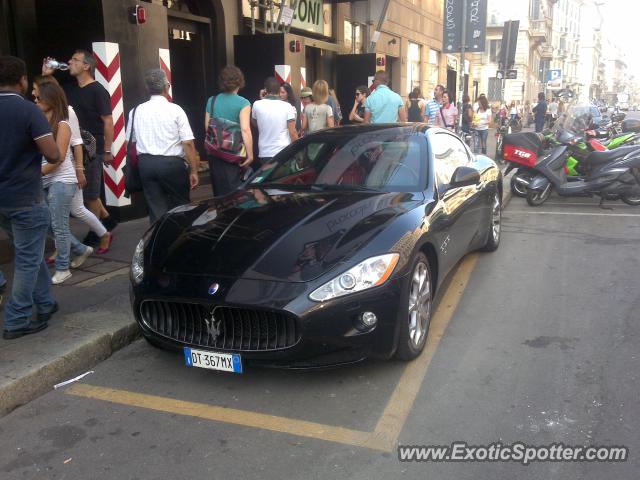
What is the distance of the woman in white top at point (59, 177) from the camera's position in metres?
4.87

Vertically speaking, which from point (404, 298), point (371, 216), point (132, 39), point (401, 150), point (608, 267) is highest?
point (132, 39)

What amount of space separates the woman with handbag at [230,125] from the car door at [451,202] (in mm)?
2024

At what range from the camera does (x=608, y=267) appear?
20.7 feet

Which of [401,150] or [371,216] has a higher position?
[401,150]

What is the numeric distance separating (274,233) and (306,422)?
46.6 inches

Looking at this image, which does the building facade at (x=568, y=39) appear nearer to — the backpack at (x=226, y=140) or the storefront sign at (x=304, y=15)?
the storefront sign at (x=304, y=15)

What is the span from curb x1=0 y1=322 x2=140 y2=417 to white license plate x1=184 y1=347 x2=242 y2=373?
909mm

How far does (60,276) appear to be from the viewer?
215 inches

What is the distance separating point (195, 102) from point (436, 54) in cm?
1618

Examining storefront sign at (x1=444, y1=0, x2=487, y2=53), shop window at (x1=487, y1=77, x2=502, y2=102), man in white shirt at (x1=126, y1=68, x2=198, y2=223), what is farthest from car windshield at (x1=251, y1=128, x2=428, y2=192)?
shop window at (x1=487, y1=77, x2=502, y2=102)

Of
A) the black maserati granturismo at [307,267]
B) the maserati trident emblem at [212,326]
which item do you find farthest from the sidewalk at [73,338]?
the maserati trident emblem at [212,326]

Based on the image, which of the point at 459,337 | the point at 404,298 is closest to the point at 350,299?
the point at 404,298

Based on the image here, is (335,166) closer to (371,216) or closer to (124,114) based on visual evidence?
(371,216)

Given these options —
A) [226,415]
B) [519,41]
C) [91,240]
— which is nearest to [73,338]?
[226,415]
